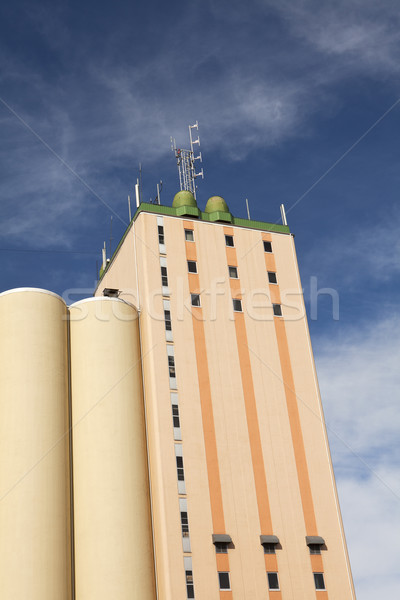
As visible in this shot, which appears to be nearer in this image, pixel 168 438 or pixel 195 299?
pixel 168 438

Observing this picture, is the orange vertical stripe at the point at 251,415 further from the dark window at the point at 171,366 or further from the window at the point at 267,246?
the dark window at the point at 171,366

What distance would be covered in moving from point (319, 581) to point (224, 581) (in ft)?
25.1

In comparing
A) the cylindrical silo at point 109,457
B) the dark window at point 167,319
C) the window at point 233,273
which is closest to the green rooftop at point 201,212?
the window at point 233,273

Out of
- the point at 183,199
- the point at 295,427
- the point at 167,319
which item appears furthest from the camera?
the point at 183,199

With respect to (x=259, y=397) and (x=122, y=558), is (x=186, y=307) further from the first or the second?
(x=122, y=558)

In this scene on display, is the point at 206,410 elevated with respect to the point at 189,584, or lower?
elevated

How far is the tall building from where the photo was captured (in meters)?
46.2

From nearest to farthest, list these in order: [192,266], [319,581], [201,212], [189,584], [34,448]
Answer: [189,584] < [34,448] < [319,581] < [192,266] < [201,212]

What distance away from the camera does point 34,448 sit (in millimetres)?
48281

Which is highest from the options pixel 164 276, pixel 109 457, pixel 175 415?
pixel 164 276

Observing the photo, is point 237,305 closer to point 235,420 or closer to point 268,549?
point 235,420

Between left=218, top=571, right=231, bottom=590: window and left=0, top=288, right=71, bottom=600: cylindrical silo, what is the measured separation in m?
10.6

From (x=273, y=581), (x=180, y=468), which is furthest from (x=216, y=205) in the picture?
(x=273, y=581)

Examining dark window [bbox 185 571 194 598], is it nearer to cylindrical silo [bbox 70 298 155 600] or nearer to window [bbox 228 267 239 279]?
cylindrical silo [bbox 70 298 155 600]
